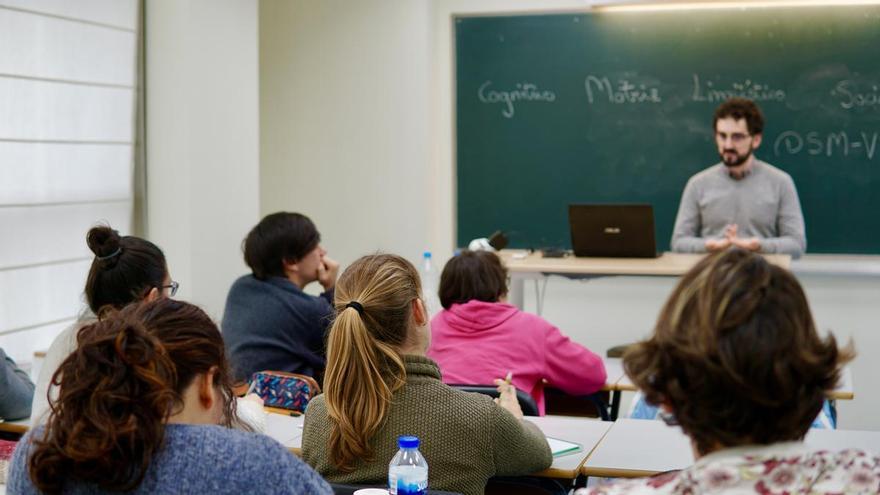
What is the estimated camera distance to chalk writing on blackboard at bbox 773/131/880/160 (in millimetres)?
5656

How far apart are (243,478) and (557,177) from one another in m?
4.81

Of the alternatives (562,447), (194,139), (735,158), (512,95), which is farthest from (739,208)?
(562,447)

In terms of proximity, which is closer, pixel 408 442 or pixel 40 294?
pixel 408 442

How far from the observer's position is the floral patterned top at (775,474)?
1.24m

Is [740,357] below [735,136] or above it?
below

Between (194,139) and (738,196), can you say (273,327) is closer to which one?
(194,139)

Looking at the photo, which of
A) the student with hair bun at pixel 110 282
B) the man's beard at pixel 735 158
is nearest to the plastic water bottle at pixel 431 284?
the man's beard at pixel 735 158

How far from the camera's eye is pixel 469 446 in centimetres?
229

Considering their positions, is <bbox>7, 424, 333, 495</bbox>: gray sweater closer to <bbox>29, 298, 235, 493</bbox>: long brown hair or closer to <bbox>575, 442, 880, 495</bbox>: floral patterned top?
<bbox>29, 298, 235, 493</bbox>: long brown hair

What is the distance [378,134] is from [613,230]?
1.87 metres

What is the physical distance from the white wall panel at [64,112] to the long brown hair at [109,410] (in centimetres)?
281

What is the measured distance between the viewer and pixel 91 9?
14.7ft

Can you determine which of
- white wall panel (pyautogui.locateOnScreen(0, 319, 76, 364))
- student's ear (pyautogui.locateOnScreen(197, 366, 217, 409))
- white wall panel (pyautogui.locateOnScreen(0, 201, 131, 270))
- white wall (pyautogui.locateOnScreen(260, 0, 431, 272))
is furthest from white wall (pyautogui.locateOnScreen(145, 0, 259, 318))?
student's ear (pyautogui.locateOnScreen(197, 366, 217, 409))

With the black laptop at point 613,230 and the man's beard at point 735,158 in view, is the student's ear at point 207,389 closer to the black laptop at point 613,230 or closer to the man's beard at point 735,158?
the black laptop at point 613,230
